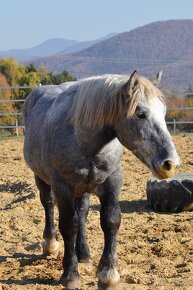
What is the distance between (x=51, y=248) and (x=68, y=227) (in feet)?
3.41

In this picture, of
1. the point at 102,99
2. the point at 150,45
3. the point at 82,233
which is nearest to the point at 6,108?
the point at 82,233

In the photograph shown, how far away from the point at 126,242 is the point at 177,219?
0.98 meters

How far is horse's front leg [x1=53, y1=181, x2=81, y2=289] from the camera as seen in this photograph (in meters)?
4.09

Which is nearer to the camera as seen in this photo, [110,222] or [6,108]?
[110,222]

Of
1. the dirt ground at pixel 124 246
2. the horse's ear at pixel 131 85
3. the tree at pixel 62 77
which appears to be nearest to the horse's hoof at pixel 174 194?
the dirt ground at pixel 124 246

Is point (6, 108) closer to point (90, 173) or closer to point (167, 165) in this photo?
point (90, 173)

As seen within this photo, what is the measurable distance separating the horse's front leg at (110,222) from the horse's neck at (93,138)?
28 cm

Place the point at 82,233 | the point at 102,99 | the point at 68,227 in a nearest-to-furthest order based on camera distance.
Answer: the point at 102,99 → the point at 68,227 → the point at 82,233

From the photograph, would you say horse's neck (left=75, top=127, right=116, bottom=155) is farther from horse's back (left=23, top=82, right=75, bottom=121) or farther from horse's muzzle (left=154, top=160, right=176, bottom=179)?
horse's back (left=23, top=82, right=75, bottom=121)

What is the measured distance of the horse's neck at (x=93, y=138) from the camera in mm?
3908

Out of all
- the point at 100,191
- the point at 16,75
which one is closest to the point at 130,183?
the point at 100,191

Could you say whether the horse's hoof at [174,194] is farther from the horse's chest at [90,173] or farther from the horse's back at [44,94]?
the horse's chest at [90,173]

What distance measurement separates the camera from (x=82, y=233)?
4883mm

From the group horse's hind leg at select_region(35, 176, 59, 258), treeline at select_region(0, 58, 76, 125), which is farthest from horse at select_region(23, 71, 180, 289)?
treeline at select_region(0, 58, 76, 125)
